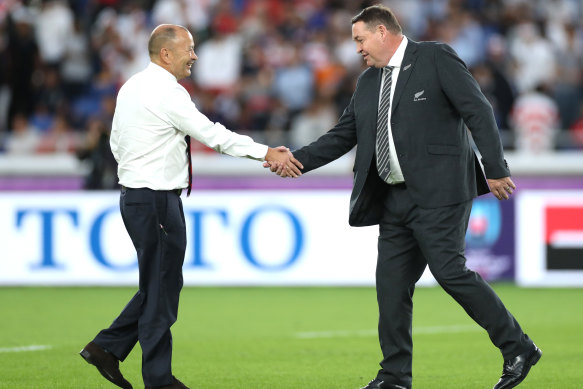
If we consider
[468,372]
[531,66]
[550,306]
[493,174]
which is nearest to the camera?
[493,174]

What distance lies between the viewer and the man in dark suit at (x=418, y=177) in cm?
704

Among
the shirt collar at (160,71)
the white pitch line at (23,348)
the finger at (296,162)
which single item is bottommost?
the white pitch line at (23,348)

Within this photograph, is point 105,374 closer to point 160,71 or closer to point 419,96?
point 160,71

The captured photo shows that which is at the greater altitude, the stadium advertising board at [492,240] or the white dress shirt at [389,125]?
the white dress shirt at [389,125]

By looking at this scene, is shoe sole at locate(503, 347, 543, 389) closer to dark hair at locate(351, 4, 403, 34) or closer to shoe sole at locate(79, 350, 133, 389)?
dark hair at locate(351, 4, 403, 34)

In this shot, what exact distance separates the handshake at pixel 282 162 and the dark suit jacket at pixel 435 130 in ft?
1.93

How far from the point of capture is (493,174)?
7066mm

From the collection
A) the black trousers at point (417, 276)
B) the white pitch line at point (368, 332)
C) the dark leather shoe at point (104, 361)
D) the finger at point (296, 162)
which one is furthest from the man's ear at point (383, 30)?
the white pitch line at point (368, 332)

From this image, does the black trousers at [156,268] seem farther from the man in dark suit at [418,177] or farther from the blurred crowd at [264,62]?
the blurred crowd at [264,62]

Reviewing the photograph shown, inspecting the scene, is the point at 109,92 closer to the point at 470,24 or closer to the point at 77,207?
the point at 77,207

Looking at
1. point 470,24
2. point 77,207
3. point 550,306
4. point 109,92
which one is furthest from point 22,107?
point 550,306

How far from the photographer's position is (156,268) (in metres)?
7.02

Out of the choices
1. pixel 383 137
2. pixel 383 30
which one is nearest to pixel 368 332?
pixel 383 137

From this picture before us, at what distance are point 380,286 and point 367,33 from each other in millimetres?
1645
